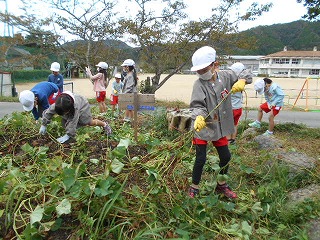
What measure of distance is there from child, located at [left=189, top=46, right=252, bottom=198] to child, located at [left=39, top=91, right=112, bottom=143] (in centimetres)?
171

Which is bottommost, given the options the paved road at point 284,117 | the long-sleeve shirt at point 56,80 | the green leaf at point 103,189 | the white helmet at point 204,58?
the paved road at point 284,117

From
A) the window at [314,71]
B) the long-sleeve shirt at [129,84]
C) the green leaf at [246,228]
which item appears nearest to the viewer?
the green leaf at [246,228]

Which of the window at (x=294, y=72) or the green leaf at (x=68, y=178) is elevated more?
the green leaf at (x=68, y=178)

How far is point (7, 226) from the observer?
2199 mm

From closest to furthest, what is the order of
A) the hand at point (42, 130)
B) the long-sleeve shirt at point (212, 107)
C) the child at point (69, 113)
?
the long-sleeve shirt at point (212, 107)
the child at point (69, 113)
the hand at point (42, 130)

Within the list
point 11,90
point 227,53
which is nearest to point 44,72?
point 11,90

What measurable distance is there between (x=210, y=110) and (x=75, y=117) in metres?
1.87

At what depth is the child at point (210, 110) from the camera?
2.70 m

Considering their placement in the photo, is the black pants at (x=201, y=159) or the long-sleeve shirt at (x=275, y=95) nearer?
the black pants at (x=201, y=159)

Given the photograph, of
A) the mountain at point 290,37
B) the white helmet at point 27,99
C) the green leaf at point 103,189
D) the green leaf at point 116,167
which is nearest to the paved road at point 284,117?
the white helmet at point 27,99

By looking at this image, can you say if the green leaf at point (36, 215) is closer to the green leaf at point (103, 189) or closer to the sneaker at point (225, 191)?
the green leaf at point (103, 189)

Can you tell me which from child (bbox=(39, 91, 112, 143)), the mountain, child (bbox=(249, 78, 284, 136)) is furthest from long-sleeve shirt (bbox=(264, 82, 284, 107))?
the mountain

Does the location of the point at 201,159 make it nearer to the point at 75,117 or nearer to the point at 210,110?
the point at 210,110

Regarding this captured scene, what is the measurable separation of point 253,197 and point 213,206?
62 centimetres
